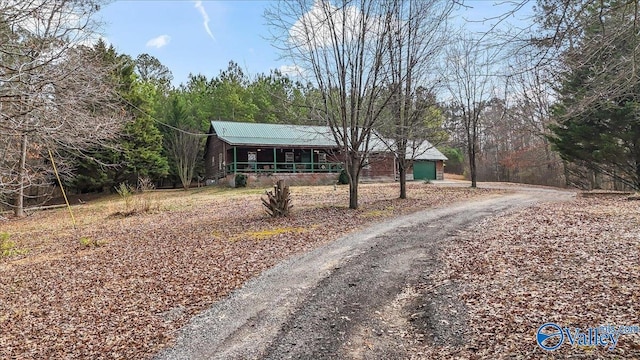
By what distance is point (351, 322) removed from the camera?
4.12 metres

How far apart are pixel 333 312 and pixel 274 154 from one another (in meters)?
22.8

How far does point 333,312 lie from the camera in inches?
174

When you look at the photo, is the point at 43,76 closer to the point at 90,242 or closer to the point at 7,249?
the point at 90,242

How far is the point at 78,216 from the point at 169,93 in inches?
1227

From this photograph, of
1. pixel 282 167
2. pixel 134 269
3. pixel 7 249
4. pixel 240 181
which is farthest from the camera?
pixel 282 167

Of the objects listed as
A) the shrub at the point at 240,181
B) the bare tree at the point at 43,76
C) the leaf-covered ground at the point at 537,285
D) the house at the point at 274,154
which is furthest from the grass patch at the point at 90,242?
the house at the point at 274,154

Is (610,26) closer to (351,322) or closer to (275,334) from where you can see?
(351,322)

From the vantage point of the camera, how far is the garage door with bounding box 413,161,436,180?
30.2m

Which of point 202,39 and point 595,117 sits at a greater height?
point 202,39

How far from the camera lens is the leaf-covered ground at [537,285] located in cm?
330

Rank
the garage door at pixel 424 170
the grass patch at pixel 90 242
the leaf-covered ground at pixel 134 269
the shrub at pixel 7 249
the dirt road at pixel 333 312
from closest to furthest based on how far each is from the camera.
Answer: the dirt road at pixel 333 312
the leaf-covered ground at pixel 134 269
the shrub at pixel 7 249
the grass patch at pixel 90 242
the garage door at pixel 424 170

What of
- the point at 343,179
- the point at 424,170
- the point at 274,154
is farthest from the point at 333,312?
the point at 424,170

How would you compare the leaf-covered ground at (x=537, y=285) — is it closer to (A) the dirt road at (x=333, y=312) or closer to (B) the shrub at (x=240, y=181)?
(A) the dirt road at (x=333, y=312)

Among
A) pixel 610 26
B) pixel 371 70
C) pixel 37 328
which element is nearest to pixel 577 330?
pixel 610 26
